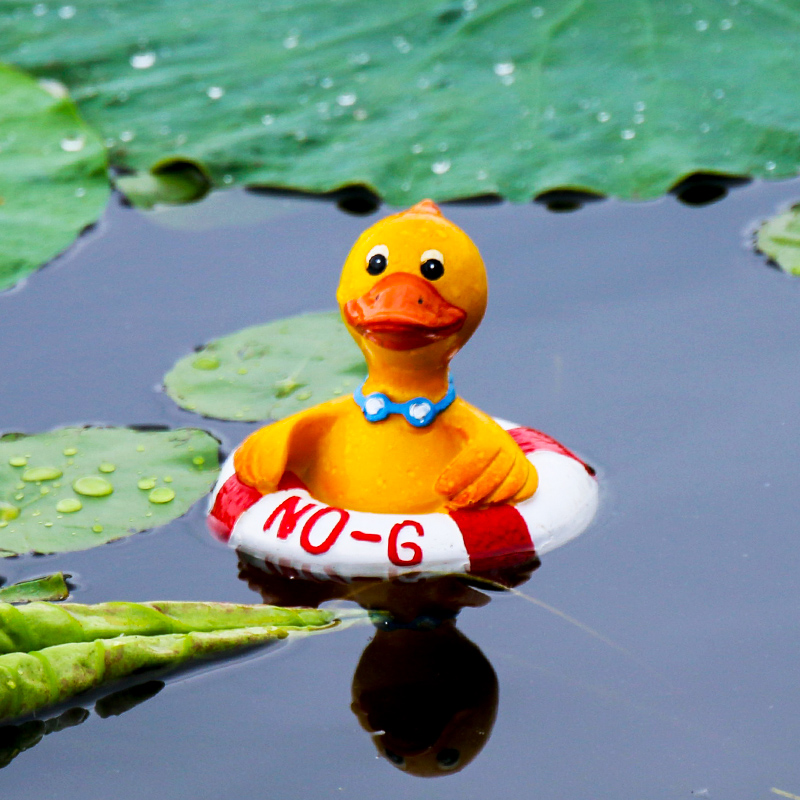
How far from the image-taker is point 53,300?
3.44 meters

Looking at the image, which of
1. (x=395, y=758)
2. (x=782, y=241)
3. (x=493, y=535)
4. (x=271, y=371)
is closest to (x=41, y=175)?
(x=271, y=371)

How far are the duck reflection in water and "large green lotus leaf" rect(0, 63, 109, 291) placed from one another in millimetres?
1591

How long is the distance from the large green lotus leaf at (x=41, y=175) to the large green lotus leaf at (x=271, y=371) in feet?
2.52

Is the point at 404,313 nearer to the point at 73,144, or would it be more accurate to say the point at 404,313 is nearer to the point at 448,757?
the point at 448,757

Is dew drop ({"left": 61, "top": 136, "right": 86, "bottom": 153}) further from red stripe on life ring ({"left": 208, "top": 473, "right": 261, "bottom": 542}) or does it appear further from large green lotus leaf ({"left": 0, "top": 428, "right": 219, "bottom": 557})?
red stripe on life ring ({"left": 208, "top": 473, "right": 261, "bottom": 542})

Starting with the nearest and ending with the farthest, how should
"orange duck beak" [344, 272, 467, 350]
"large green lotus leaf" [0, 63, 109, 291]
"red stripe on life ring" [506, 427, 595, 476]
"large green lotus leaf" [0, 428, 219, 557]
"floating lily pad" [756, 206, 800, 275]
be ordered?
"orange duck beak" [344, 272, 467, 350] < "large green lotus leaf" [0, 428, 219, 557] < "red stripe on life ring" [506, 427, 595, 476] < "floating lily pad" [756, 206, 800, 275] < "large green lotus leaf" [0, 63, 109, 291]

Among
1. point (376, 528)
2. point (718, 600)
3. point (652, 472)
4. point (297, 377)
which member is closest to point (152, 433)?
point (297, 377)

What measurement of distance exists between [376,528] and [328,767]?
0.55 meters

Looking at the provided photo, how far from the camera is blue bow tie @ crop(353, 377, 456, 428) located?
2367 millimetres

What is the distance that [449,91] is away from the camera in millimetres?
3979

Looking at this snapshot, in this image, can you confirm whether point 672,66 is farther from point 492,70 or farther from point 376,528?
point 376,528

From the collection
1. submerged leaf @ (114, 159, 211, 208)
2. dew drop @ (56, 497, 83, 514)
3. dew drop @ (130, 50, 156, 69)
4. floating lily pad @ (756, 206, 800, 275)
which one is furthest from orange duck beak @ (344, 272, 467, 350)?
dew drop @ (130, 50, 156, 69)

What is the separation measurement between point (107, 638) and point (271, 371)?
103 cm

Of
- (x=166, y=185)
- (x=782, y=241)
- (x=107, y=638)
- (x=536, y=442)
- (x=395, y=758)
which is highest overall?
(x=166, y=185)
